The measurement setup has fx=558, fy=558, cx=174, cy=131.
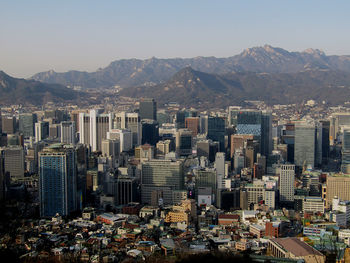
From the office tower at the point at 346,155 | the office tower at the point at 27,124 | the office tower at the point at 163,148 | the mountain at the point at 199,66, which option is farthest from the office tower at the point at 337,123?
the mountain at the point at 199,66

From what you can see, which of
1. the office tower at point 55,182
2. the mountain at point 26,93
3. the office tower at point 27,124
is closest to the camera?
the office tower at point 55,182

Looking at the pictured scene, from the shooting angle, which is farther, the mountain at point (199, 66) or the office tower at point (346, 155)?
the mountain at point (199, 66)

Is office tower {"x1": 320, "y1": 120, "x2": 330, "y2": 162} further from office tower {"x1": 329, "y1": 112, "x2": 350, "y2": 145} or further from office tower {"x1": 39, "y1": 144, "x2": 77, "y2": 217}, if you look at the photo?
office tower {"x1": 39, "y1": 144, "x2": 77, "y2": 217}

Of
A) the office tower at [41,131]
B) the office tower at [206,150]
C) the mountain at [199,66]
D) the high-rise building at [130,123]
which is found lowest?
the office tower at [206,150]

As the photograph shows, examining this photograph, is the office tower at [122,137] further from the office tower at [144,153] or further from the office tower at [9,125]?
the office tower at [9,125]

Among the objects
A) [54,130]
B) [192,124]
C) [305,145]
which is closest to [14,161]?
[54,130]

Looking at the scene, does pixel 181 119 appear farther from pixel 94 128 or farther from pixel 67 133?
pixel 67 133

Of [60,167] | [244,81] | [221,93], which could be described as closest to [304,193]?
[60,167]
